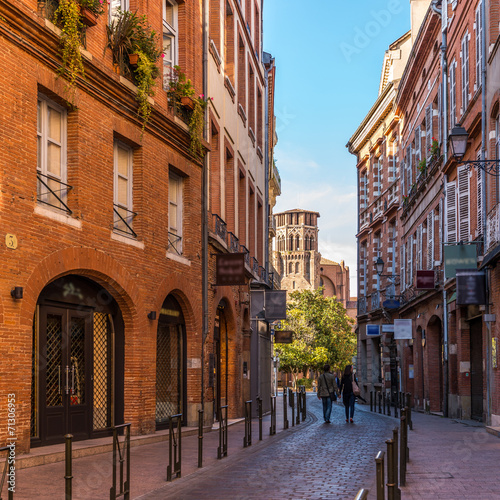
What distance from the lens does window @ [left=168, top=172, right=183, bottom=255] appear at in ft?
61.9

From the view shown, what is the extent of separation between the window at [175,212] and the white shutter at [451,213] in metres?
10.6

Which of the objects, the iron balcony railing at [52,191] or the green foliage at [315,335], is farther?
the green foliage at [315,335]

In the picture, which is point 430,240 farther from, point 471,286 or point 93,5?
point 93,5

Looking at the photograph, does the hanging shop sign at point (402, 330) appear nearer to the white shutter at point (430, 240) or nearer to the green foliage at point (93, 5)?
the white shutter at point (430, 240)

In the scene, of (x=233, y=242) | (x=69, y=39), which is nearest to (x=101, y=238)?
(x=69, y=39)

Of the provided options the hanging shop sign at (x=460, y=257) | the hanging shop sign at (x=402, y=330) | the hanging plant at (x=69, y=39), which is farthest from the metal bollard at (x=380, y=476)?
the hanging shop sign at (x=402, y=330)

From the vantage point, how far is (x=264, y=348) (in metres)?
32.0

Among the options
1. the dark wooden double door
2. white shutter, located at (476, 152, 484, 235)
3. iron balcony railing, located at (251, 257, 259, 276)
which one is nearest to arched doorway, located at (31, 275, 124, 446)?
the dark wooden double door

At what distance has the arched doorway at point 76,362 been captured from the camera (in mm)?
13492

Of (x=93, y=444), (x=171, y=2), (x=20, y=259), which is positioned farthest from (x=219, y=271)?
(x=20, y=259)

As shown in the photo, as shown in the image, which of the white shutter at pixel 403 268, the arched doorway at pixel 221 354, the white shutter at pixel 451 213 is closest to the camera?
the arched doorway at pixel 221 354

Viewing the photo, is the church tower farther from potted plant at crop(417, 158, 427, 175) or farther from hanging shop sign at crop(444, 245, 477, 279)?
hanging shop sign at crop(444, 245, 477, 279)

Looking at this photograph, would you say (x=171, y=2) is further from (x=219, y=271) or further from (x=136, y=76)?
(x=219, y=271)

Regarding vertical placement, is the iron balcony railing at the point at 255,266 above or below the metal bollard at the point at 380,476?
above
